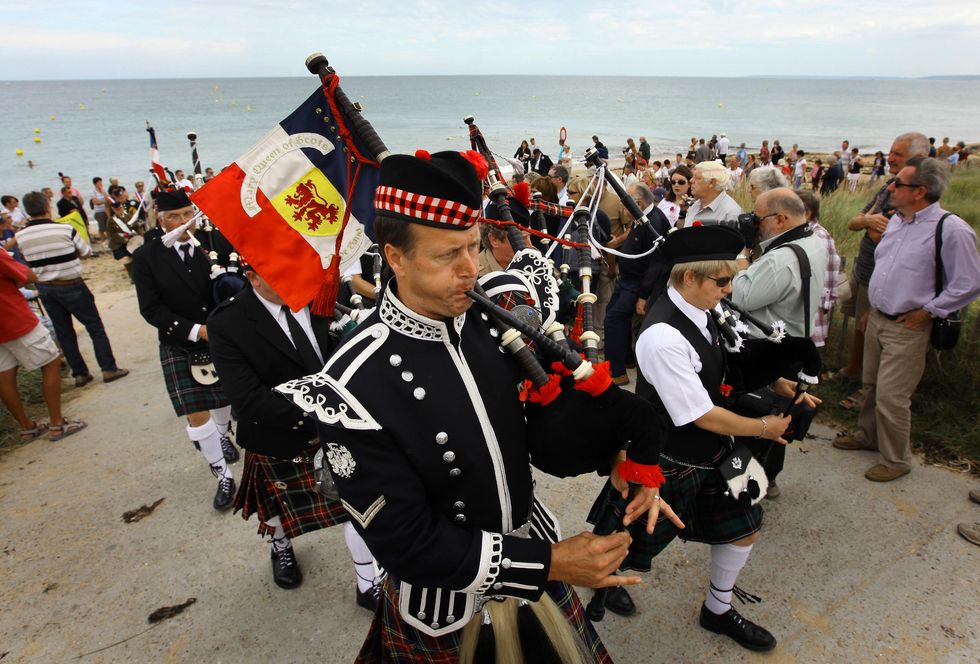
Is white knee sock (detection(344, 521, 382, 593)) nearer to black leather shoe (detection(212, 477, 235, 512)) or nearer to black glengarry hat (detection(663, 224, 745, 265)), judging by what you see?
black leather shoe (detection(212, 477, 235, 512))

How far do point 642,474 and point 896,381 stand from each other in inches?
142

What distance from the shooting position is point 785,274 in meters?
3.68

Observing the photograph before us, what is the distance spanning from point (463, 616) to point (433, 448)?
609 millimetres

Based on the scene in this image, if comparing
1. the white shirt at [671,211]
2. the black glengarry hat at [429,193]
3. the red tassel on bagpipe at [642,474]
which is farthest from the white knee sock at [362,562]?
the white shirt at [671,211]

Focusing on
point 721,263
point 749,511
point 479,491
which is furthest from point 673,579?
point 479,491

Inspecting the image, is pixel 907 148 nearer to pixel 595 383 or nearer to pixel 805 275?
pixel 805 275

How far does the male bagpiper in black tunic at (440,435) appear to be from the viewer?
4.84ft

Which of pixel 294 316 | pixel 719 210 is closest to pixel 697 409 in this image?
pixel 294 316

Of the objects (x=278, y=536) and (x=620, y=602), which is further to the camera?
(x=278, y=536)

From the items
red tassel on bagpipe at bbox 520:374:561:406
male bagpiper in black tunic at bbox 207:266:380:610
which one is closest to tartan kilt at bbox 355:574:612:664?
red tassel on bagpipe at bbox 520:374:561:406

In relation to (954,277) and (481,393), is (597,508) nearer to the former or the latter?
(481,393)

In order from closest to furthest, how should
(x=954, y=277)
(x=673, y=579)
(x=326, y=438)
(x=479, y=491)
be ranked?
(x=326, y=438)
(x=479, y=491)
(x=673, y=579)
(x=954, y=277)

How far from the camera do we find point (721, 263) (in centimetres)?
248

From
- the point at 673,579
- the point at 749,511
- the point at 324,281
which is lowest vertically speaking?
the point at 673,579
